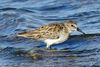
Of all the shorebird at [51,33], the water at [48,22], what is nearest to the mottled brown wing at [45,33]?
the shorebird at [51,33]

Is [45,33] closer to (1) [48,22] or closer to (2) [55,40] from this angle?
(2) [55,40]

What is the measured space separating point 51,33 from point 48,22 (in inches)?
107

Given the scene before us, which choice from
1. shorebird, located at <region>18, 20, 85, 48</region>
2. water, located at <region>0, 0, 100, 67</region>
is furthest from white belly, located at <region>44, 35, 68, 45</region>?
water, located at <region>0, 0, 100, 67</region>

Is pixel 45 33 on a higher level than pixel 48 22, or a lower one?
higher

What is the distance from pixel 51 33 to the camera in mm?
12797

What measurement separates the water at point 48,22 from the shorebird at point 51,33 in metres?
0.28

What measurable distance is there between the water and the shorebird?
0.28m

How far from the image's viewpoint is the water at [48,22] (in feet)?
37.7

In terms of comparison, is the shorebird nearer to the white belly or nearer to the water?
the white belly

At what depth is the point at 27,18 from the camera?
626 inches

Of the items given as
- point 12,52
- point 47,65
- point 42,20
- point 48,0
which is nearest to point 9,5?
point 48,0

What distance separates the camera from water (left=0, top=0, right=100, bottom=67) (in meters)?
11.5

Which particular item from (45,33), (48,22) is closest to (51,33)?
(45,33)

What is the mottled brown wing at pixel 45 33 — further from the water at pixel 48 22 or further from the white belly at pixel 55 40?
the water at pixel 48 22
